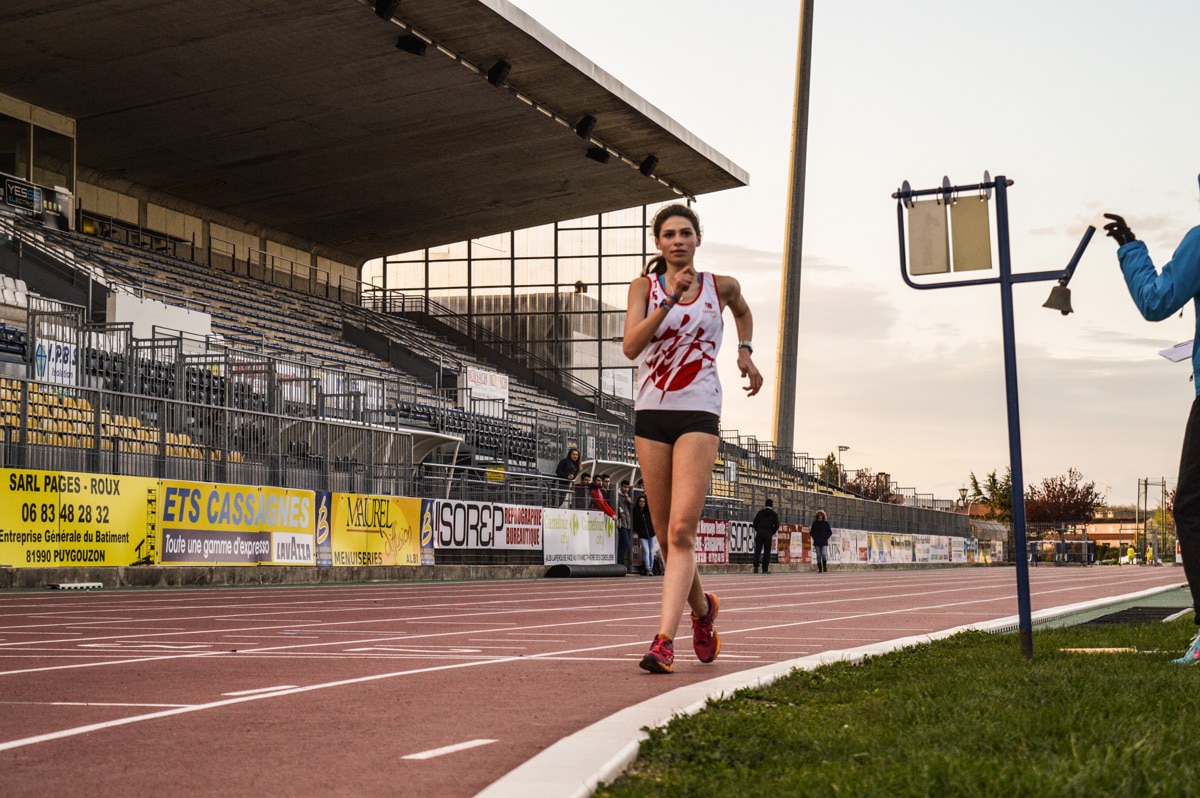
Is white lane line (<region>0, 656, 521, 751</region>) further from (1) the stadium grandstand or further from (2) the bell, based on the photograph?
(1) the stadium grandstand

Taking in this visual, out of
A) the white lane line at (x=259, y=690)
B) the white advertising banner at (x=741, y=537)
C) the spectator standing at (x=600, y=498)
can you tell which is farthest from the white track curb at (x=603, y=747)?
the white advertising banner at (x=741, y=537)

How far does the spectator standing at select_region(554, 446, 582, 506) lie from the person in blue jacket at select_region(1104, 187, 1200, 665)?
77.3ft

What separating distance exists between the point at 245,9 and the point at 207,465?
15868 mm

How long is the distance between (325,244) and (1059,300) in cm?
5262

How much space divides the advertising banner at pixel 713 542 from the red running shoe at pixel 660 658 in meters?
30.2

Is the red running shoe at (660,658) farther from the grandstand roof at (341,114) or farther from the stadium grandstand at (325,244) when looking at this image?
the grandstand roof at (341,114)

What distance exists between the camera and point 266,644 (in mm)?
9102

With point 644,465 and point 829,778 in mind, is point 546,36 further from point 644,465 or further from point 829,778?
point 829,778

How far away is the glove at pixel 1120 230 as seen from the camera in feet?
22.3

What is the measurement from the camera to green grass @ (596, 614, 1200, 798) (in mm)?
3639

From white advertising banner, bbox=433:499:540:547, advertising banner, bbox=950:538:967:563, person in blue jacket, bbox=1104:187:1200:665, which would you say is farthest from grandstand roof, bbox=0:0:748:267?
person in blue jacket, bbox=1104:187:1200:665

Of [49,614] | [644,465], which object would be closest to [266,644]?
[644,465]

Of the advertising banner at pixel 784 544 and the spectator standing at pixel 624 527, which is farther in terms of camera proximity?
the advertising banner at pixel 784 544

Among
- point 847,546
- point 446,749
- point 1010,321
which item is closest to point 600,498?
point 847,546
